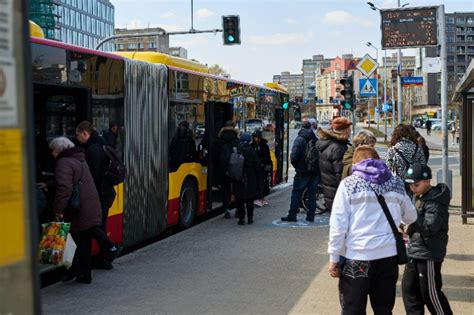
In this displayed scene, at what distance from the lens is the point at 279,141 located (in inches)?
691

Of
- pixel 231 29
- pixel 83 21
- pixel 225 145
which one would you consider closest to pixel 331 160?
pixel 225 145

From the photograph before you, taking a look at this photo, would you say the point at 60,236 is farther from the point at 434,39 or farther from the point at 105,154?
the point at 434,39

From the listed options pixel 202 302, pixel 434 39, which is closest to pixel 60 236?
pixel 202 302

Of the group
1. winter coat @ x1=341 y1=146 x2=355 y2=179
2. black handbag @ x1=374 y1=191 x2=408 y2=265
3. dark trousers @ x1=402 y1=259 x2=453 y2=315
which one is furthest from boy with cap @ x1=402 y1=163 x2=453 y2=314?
winter coat @ x1=341 y1=146 x2=355 y2=179

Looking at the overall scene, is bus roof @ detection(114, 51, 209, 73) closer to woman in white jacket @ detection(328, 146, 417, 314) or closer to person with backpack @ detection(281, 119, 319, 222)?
person with backpack @ detection(281, 119, 319, 222)

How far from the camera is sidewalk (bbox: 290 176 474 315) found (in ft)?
20.1

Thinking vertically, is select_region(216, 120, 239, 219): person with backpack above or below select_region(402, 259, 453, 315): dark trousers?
above

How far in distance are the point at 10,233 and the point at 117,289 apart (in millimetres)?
5439

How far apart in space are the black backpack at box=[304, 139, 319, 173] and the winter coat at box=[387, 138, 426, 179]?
3468 mm

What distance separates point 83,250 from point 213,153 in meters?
5.27

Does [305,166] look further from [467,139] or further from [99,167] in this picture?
[99,167]

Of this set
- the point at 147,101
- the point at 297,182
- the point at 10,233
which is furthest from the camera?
the point at 297,182

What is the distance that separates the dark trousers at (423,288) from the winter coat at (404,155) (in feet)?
9.28

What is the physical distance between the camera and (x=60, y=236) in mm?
6516
